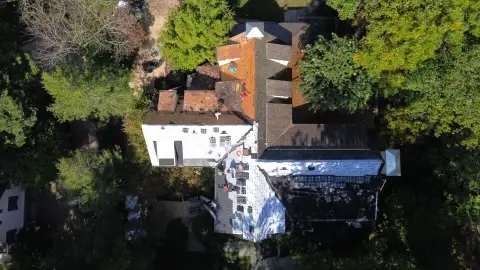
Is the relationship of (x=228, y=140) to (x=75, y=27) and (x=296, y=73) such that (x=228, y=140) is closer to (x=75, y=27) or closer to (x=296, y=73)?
(x=296, y=73)

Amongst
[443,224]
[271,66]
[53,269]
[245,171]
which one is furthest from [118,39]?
[443,224]

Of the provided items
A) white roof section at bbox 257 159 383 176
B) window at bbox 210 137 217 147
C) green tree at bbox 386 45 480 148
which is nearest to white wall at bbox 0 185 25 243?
window at bbox 210 137 217 147

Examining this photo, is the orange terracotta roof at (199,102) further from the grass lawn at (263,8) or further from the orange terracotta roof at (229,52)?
the grass lawn at (263,8)

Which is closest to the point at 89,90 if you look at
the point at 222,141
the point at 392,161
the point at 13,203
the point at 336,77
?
the point at 222,141

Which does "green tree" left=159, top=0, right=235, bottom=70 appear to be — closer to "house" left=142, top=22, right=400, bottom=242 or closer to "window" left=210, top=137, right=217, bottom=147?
"house" left=142, top=22, right=400, bottom=242

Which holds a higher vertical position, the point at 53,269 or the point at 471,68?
the point at 471,68

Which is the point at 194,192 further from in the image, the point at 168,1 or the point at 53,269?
the point at 168,1
